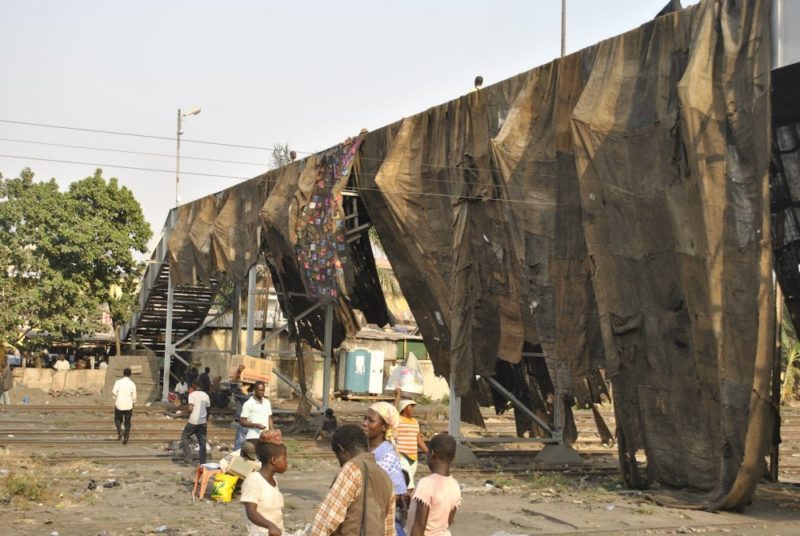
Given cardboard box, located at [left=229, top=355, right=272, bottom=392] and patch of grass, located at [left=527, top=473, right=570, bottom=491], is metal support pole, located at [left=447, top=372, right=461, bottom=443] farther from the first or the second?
cardboard box, located at [left=229, top=355, right=272, bottom=392]

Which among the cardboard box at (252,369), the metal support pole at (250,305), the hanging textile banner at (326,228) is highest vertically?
the hanging textile banner at (326,228)

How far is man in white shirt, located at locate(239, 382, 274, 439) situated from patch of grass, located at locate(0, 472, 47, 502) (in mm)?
2748

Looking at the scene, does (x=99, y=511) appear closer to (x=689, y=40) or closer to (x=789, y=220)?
(x=689, y=40)

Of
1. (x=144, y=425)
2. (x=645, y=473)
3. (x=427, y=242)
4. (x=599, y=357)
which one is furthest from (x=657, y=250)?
(x=144, y=425)

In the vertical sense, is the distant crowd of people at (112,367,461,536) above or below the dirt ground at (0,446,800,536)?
above

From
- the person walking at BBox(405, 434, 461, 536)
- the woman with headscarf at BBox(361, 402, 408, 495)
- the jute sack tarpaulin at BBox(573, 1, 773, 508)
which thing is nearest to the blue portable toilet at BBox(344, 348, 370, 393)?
the jute sack tarpaulin at BBox(573, 1, 773, 508)

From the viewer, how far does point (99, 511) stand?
11.7 m

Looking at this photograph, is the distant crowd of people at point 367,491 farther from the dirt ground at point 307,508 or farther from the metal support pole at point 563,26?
the metal support pole at point 563,26

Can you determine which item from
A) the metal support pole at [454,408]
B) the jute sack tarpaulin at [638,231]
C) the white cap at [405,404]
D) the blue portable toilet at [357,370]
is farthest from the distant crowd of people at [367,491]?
the blue portable toilet at [357,370]

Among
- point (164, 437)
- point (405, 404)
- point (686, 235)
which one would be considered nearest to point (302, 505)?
point (405, 404)

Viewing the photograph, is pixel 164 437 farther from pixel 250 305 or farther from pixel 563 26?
pixel 563 26

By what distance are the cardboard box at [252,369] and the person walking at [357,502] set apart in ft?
28.5

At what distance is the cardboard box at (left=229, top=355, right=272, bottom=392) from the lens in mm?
15219

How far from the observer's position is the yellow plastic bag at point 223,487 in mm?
12672
